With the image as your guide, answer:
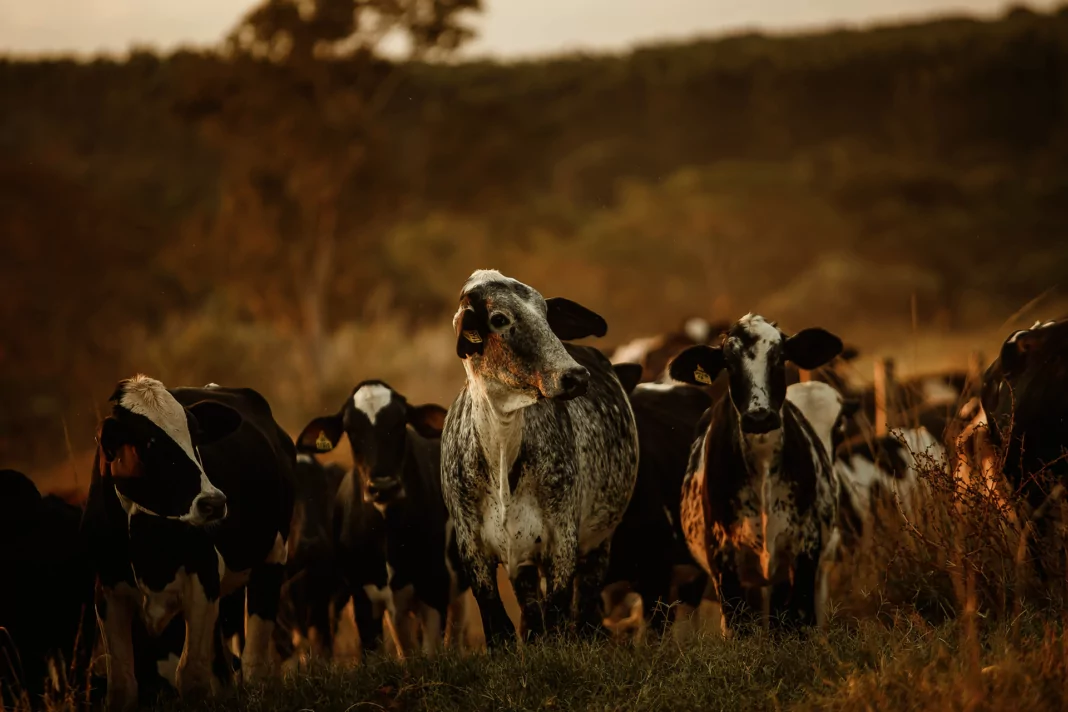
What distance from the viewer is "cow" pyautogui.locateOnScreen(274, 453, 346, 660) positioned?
9.69 meters

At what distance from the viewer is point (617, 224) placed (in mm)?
54312

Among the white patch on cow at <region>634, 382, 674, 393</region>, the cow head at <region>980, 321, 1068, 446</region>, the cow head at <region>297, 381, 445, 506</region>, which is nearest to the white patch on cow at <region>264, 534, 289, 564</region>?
the cow head at <region>297, 381, 445, 506</region>

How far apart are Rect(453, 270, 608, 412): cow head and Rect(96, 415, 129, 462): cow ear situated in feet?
5.74

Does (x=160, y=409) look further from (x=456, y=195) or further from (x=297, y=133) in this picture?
(x=456, y=195)

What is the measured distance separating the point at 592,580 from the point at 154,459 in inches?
105

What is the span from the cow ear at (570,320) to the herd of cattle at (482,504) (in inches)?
0.5

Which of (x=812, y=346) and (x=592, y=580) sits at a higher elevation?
(x=812, y=346)

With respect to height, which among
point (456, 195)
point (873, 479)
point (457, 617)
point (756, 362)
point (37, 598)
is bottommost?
point (457, 617)

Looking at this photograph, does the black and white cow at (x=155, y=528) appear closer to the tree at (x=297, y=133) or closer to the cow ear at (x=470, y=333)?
the cow ear at (x=470, y=333)

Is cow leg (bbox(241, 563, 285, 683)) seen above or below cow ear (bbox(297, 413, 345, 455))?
below

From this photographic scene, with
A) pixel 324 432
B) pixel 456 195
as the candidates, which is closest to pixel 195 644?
pixel 324 432

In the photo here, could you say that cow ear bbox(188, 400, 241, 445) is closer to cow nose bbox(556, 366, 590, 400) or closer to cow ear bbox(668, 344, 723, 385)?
cow nose bbox(556, 366, 590, 400)

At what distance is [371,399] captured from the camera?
893 cm

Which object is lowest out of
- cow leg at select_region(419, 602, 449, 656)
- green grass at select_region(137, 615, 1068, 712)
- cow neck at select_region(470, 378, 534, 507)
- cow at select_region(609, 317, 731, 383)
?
green grass at select_region(137, 615, 1068, 712)
